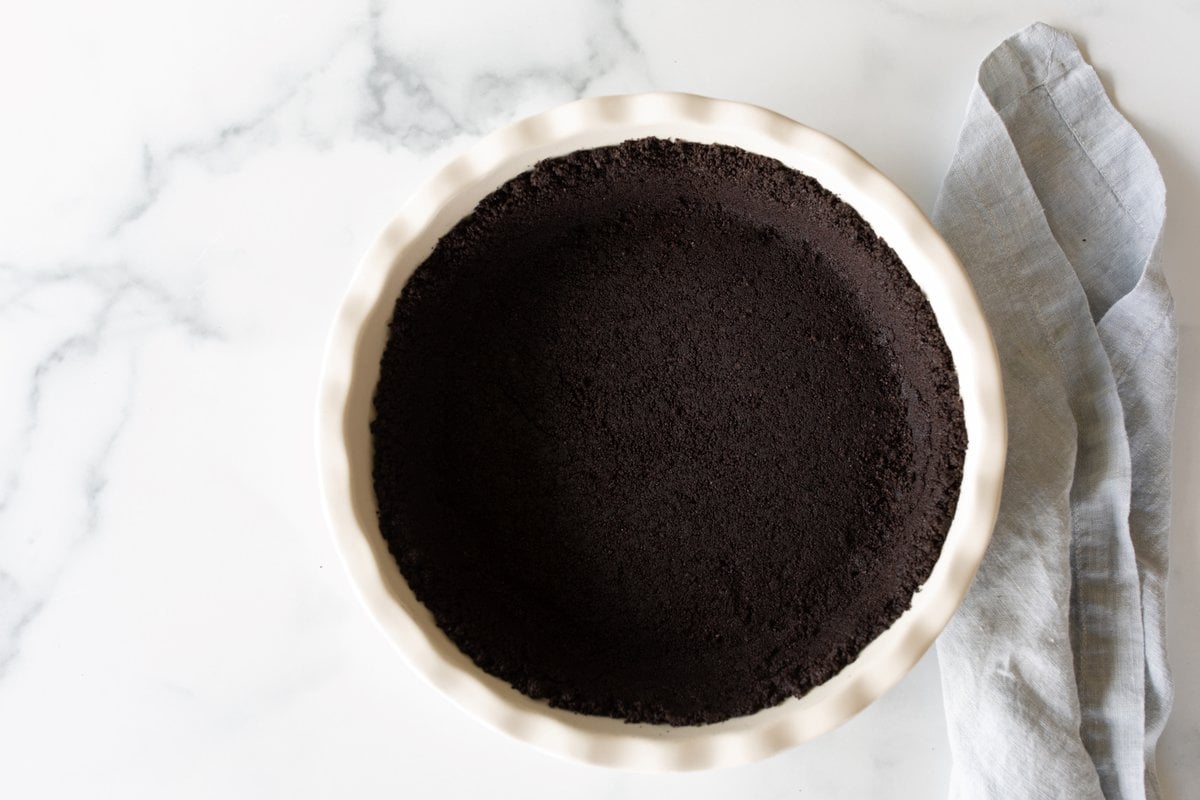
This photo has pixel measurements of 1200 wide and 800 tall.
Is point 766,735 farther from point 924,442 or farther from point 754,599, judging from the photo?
point 924,442

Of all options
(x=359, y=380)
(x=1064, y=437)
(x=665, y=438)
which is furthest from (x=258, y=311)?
(x=1064, y=437)

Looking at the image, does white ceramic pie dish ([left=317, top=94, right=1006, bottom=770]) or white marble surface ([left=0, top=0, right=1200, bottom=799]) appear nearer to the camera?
white ceramic pie dish ([left=317, top=94, right=1006, bottom=770])

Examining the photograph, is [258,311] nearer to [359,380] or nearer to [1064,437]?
[359,380]

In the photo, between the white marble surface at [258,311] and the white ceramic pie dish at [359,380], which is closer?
the white ceramic pie dish at [359,380]

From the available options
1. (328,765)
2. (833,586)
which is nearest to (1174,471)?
(833,586)
